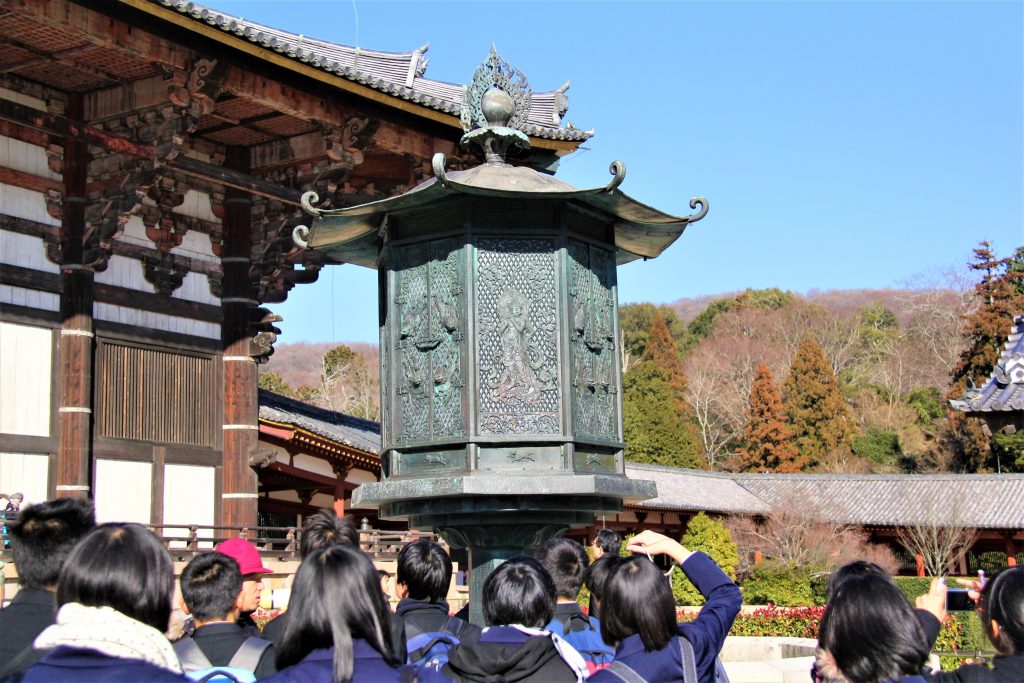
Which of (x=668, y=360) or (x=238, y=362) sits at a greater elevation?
(x=668, y=360)

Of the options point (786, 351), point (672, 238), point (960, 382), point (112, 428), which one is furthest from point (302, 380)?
point (672, 238)

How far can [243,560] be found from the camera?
4.76 meters

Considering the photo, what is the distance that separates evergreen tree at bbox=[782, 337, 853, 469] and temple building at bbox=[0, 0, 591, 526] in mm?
36182

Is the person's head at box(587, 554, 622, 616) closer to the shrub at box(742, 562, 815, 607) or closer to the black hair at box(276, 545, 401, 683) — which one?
the black hair at box(276, 545, 401, 683)

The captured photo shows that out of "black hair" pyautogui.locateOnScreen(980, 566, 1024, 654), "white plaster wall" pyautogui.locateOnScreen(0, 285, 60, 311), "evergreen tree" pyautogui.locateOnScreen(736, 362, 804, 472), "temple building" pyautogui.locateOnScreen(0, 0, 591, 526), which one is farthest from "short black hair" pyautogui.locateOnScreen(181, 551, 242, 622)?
"evergreen tree" pyautogui.locateOnScreen(736, 362, 804, 472)

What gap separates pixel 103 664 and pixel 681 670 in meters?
1.67

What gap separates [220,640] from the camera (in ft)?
13.6

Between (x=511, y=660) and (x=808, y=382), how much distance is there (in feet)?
159

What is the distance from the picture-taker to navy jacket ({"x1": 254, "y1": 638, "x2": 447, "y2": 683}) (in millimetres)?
2904

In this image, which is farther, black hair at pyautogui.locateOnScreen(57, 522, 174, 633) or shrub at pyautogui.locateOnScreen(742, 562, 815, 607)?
shrub at pyautogui.locateOnScreen(742, 562, 815, 607)

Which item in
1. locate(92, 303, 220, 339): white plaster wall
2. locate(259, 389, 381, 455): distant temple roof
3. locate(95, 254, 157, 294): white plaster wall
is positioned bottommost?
locate(259, 389, 381, 455): distant temple roof

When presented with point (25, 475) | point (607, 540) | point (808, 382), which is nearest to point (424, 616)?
point (607, 540)

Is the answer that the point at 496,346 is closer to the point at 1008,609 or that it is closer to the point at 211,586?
the point at 211,586

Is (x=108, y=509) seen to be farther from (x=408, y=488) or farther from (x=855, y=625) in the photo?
(x=855, y=625)
